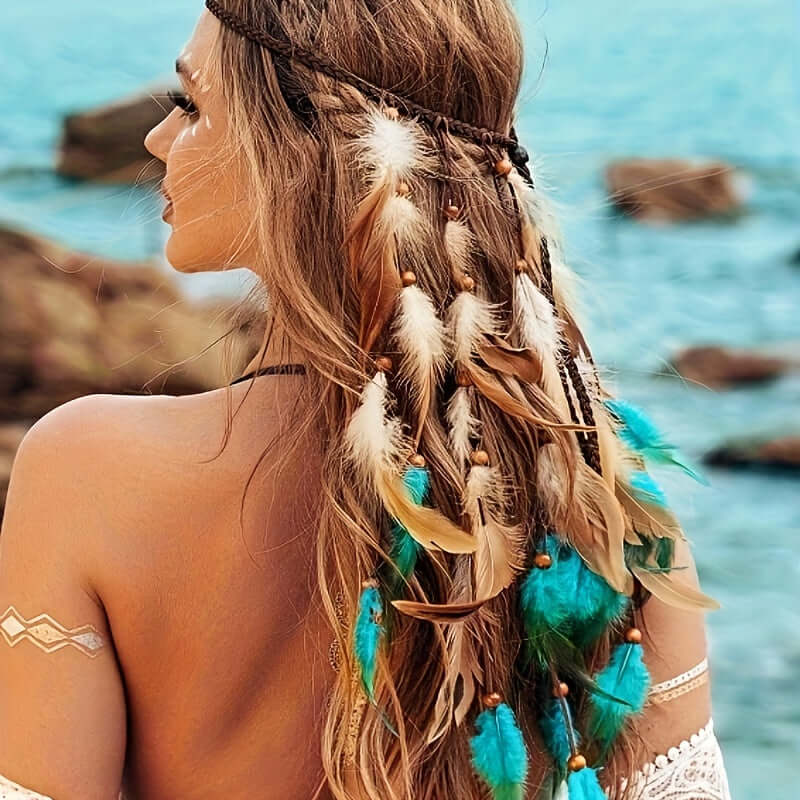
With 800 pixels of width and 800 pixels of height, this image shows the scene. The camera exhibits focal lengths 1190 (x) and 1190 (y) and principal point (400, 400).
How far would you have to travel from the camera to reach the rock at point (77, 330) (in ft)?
14.0

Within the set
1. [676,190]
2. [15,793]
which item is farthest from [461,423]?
[676,190]

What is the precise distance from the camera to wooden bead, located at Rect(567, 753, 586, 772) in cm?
104

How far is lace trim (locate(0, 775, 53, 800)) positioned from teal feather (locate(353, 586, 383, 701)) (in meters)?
0.27

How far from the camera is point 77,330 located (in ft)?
14.0

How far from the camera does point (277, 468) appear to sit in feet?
3.22

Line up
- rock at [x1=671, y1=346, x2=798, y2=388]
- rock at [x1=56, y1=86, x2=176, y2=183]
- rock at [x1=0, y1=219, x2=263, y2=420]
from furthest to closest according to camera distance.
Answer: rock at [x1=671, y1=346, x2=798, y2=388] → rock at [x1=56, y1=86, x2=176, y2=183] → rock at [x1=0, y1=219, x2=263, y2=420]

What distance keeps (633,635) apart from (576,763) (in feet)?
0.41

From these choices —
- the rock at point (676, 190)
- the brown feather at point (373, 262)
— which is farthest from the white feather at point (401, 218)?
the rock at point (676, 190)

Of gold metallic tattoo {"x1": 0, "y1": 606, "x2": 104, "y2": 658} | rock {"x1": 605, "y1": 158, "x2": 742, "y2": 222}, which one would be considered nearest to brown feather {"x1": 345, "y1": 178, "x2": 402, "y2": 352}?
gold metallic tattoo {"x1": 0, "y1": 606, "x2": 104, "y2": 658}

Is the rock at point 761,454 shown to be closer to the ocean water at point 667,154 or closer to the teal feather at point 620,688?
the ocean water at point 667,154

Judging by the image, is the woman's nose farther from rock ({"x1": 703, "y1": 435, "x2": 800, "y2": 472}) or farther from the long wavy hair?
rock ({"x1": 703, "y1": 435, "x2": 800, "y2": 472})

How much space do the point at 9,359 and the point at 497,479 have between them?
3.65 metres

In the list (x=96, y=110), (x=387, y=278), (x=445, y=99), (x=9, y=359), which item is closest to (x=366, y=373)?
(x=387, y=278)

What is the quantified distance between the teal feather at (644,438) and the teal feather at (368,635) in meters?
0.32
